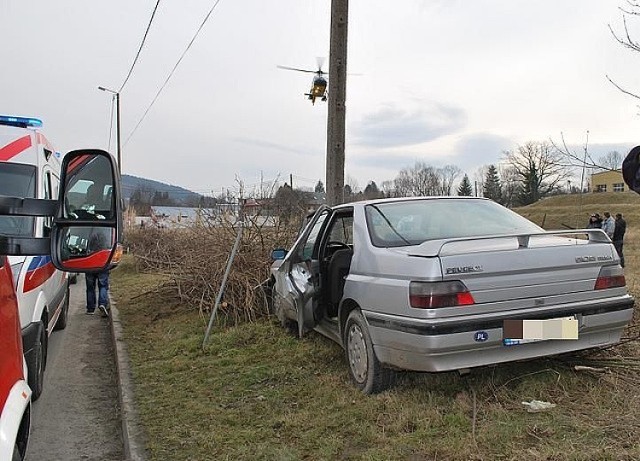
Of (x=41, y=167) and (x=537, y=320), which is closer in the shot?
(x=537, y=320)

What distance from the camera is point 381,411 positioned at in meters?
4.27

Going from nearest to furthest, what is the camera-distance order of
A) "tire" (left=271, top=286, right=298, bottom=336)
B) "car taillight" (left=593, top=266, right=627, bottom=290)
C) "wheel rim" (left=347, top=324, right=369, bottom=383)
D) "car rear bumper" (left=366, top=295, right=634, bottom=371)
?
"car rear bumper" (left=366, top=295, right=634, bottom=371) < "car taillight" (left=593, top=266, right=627, bottom=290) < "wheel rim" (left=347, top=324, right=369, bottom=383) < "tire" (left=271, top=286, right=298, bottom=336)

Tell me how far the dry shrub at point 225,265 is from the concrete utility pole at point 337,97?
1275mm

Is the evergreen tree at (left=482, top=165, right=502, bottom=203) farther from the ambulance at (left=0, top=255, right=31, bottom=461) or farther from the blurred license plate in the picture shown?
the ambulance at (left=0, top=255, right=31, bottom=461)

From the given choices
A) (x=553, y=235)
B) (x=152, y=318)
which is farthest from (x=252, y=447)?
(x=152, y=318)

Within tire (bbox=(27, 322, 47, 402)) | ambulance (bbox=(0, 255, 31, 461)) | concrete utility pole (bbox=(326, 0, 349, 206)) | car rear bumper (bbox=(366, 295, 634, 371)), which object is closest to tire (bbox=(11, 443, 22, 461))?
ambulance (bbox=(0, 255, 31, 461))

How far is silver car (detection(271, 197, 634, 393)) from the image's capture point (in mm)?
3934

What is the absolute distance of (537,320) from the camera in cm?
403

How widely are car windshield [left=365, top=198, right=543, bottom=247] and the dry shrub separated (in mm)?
3378

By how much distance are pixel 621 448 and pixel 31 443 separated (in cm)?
415

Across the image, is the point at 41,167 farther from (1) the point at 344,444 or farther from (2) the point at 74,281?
(2) the point at 74,281

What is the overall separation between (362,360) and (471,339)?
108cm

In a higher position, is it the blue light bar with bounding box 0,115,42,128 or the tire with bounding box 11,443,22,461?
the blue light bar with bounding box 0,115,42,128

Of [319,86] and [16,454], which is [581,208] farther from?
[16,454]
